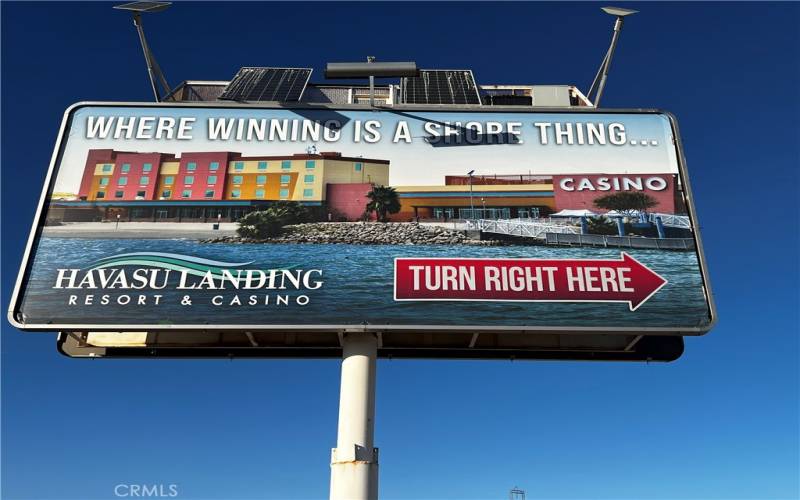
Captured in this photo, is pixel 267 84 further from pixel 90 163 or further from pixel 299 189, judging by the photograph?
pixel 90 163

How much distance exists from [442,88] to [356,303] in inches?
241

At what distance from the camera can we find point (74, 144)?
1225cm

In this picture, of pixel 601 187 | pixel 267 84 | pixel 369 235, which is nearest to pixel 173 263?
pixel 369 235

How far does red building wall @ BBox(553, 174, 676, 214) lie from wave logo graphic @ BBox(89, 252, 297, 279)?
5.23 m

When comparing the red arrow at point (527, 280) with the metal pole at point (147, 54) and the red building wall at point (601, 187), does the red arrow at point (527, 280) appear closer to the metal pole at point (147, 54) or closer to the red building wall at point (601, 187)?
the red building wall at point (601, 187)

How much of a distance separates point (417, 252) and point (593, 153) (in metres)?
4.11

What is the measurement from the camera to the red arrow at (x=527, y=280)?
10641 millimetres

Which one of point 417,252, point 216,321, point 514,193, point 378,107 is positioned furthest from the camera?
point 378,107

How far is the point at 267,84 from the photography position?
555 inches

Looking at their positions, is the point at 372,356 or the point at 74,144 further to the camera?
the point at 74,144

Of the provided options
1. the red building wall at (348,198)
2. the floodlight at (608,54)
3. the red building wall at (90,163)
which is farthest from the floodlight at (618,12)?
the red building wall at (90,163)

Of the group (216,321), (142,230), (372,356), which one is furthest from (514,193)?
(142,230)

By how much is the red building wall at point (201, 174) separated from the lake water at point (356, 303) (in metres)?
1.31

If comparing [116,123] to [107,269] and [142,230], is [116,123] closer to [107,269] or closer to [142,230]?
[142,230]
